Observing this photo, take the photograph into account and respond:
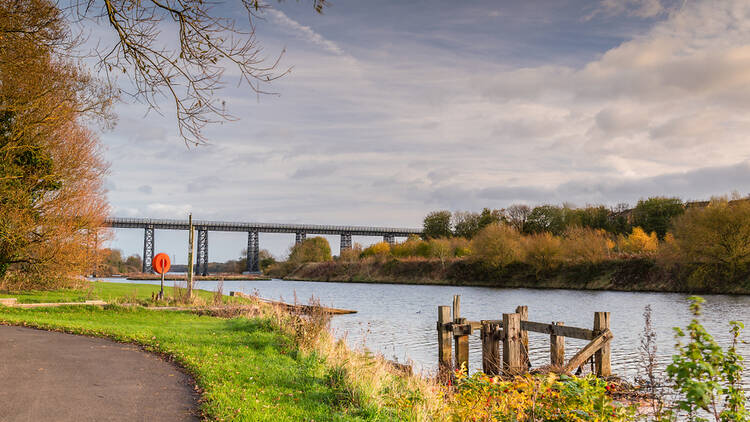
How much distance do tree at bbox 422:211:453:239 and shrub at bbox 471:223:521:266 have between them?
121 feet

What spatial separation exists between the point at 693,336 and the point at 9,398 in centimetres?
859

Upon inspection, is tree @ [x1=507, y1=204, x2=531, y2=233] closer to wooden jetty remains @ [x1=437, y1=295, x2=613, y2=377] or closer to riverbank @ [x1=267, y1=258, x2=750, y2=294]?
riverbank @ [x1=267, y1=258, x2=750, y2=294]

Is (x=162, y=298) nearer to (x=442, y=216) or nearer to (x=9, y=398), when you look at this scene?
(x=9, y=398)

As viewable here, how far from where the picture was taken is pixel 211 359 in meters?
11.3

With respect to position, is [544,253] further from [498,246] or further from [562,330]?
[562,330]

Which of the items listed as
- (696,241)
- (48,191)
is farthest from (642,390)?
(696,241)

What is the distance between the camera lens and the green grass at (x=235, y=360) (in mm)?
7824

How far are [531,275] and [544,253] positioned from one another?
3626 mm

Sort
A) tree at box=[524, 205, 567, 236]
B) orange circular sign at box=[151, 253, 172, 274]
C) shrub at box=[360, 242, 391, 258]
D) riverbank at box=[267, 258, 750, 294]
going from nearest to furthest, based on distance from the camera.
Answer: orange circular sign at box=[151, 253, 172, 274]
riverbank at box=[267, 258, 750, 294]
tree at box=[524, 205, 567, 236]
shrub at box=[360, 242, 391, 258]

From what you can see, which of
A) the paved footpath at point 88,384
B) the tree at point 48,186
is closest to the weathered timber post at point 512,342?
the paved footpath at point 88,384

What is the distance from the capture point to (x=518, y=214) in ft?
332

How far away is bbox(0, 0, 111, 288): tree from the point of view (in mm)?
19500

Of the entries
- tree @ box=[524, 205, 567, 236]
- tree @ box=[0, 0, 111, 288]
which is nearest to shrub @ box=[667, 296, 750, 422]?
→ tree @ box=[0, 0, 111, 288]

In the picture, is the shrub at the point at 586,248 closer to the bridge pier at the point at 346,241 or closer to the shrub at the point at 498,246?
the shrub at the point at 498,246
